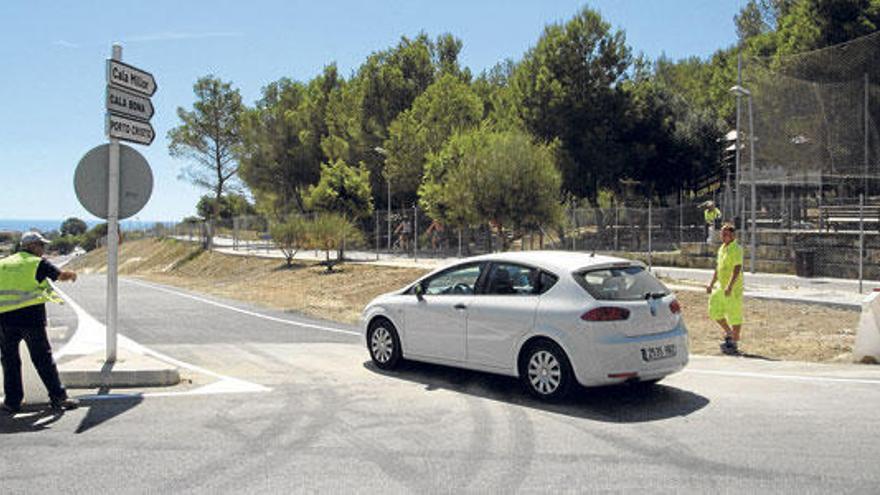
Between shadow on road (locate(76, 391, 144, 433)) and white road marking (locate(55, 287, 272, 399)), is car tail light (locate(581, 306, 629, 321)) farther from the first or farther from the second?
shadow on road (locate(76, 391, 144, 433))

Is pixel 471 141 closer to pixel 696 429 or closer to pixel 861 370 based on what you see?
pixel 861 370

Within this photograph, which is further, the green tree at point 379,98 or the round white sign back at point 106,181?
the green tree at point 379,98

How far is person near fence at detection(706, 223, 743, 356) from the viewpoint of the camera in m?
10.6

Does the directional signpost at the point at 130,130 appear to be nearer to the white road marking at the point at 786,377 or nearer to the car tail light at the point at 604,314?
the car tail light at the point at 604,314

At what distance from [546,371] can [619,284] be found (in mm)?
1073

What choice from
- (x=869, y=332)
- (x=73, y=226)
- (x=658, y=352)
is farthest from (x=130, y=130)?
(x=73, y=226)

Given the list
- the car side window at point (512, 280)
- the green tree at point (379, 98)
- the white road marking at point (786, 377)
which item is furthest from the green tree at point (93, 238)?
the white road marking at point (786, 377)

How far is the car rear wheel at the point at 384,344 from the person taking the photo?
9.01 m

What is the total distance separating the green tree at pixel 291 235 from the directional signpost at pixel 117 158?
24.6m

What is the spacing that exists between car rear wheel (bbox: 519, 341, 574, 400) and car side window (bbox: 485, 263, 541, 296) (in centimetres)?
58

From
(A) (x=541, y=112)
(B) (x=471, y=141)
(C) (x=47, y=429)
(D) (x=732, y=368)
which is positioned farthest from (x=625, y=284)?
(A) (x=541, y=112)

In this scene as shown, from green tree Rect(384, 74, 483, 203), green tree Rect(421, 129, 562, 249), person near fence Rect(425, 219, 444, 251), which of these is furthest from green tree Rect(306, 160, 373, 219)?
green tree Rect(421, 129, 562, 249)

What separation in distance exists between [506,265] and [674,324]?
1731 mm

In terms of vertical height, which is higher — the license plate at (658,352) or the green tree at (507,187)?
the green tree at (507,187)
